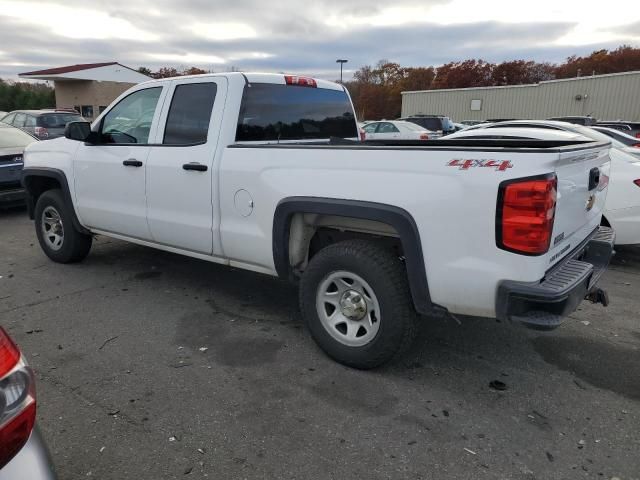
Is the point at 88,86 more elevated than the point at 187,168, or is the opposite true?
the point at 88,86

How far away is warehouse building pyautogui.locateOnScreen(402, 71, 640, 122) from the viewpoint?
29047 mm

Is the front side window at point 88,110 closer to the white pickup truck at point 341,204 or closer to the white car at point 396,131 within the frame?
the white car at point 396,131

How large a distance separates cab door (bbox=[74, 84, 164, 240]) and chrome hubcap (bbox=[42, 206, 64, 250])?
0.66 meters

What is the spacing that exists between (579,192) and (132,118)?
393 centimetres

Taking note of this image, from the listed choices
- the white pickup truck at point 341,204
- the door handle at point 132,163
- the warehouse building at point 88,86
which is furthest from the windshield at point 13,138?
the warehouse building at point 88,86

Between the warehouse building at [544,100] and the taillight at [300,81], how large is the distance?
98.7ft

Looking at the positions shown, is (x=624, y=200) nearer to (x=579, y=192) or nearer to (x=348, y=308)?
(x=579, y=192)

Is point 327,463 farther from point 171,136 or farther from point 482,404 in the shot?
point 171,136

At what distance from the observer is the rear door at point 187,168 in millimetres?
4031

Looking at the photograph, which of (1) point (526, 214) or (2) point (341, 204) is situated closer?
(1) point (526, 214)

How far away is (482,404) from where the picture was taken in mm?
3098

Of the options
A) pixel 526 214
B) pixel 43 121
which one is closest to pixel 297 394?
pixel 526 214

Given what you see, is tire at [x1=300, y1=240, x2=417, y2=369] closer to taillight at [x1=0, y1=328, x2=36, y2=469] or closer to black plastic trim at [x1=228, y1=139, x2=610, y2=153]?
black plastic trim at [x1=228, y1=139, x2=610, y2=153]

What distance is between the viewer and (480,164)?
8.74 feet
